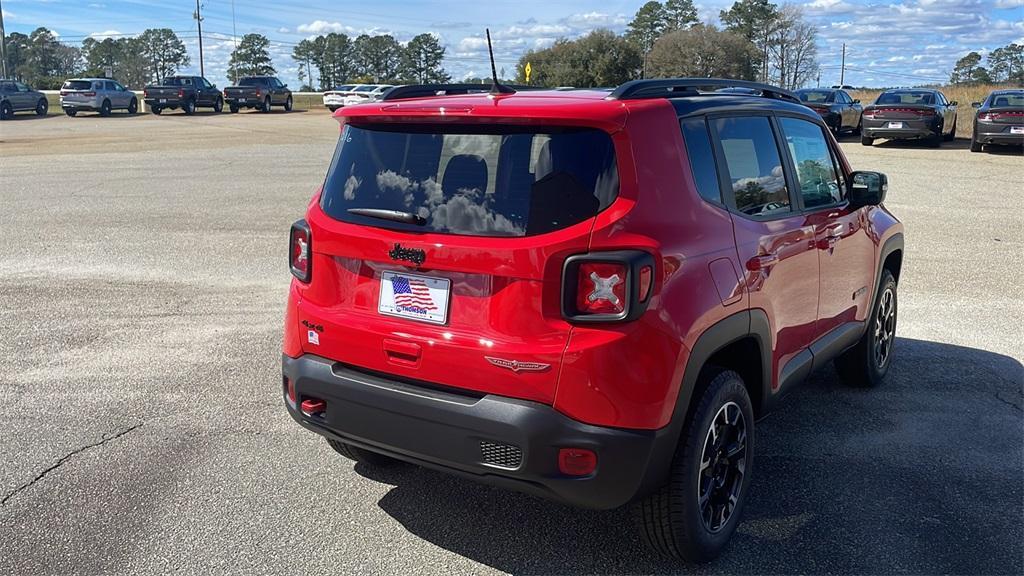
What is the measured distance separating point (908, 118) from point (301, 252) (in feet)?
75.2

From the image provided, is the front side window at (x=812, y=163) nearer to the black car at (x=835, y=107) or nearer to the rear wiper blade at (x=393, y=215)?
the rear wiper blade at (x=393, y=215)

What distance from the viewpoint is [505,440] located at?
2.95 metres

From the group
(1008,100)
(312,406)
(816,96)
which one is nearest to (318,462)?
(312,406)

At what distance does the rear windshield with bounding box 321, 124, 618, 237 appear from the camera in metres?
3.01

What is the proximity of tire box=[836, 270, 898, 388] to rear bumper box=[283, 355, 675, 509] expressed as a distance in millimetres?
2725

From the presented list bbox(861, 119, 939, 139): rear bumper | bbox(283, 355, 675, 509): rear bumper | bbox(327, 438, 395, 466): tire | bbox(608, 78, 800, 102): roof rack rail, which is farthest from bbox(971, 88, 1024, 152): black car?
bbox(283, 355, 675, 509): rear bumper

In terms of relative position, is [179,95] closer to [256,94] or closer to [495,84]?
[256,94]

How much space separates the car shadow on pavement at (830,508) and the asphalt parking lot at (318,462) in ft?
0.04

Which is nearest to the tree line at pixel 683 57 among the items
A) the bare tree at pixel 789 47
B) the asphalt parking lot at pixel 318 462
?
the bare tree at pixel 789 47

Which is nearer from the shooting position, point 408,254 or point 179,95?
point 408,254

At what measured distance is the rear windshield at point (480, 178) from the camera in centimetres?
301

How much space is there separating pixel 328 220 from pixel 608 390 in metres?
1.37

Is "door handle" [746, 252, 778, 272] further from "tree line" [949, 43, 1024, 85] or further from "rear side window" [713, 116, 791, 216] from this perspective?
"tree line" [949, 43, 1024, 85]

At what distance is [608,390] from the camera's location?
9.51 ft
